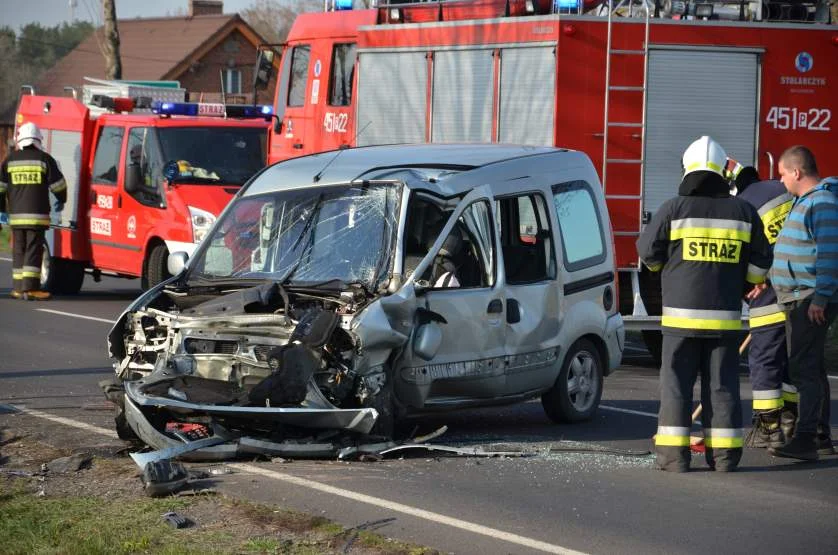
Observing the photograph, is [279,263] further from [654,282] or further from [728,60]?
[728,60]

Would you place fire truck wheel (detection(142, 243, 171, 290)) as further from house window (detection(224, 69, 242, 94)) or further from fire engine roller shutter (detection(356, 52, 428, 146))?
house window (detection(224, 69, 242, 94))

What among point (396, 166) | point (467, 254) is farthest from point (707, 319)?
point (396, 166)

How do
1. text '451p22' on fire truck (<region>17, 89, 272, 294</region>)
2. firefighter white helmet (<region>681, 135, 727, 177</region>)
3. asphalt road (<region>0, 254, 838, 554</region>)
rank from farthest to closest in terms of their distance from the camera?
text '451p22' on fire truck (<region>17, 89, 272, 294</region>) < firefighter white helmet (<region>681, 135, 727, 177</region>) < asphalt road (<region>0, 254, 838, 554</region>)

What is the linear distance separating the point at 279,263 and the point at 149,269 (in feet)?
24.9

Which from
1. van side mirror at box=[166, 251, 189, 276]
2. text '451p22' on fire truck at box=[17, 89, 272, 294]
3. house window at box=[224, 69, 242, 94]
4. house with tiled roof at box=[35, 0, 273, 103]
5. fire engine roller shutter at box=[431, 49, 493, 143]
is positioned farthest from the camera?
house window at box=[224, 69, 242, 94]

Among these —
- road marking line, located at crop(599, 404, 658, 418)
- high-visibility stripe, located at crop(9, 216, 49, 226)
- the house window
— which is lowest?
road marking line, located at crop(599, 404, 658, 418)

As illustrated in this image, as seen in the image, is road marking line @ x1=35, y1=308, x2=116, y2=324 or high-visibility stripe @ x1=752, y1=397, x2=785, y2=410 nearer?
high-visibility stripe @ x1=752, y1=397, x2=785, y2=410

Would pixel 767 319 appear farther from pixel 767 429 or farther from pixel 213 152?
pixel 213 152

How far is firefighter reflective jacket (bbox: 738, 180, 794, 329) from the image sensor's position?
879 centimetres

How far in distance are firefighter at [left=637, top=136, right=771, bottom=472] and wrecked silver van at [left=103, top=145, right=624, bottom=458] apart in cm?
131

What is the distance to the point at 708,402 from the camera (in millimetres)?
8117

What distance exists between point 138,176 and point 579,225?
7799mm

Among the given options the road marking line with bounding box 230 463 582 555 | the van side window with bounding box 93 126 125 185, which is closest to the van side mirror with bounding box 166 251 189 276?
the road marking line with bounding box 230 463 582 555

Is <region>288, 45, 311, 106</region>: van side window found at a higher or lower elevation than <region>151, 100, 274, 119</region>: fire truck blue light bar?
higher
